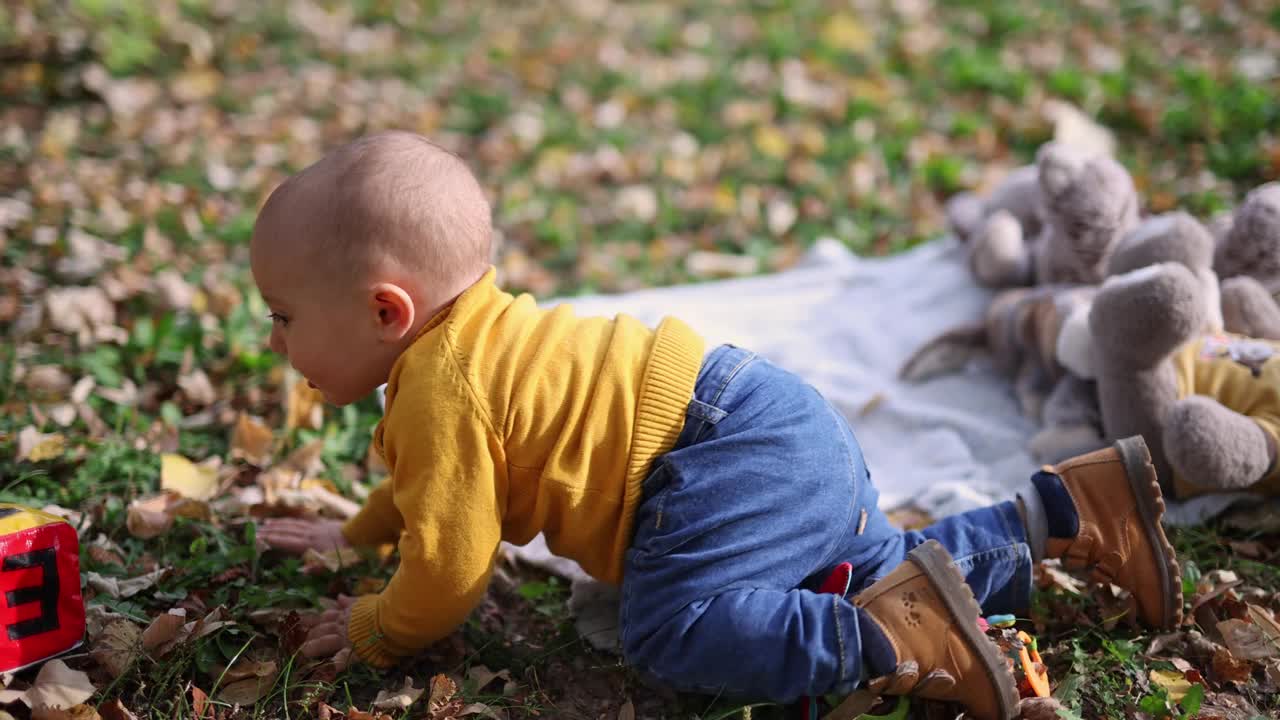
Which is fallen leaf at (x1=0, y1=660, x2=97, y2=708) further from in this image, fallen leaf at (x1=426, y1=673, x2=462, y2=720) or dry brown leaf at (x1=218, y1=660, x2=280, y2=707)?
fallen leaf at (x1=426, y1=673, x2=462, y2=720)

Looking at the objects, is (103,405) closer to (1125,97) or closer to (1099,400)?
(1099,400)

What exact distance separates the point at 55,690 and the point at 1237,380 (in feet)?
9.19

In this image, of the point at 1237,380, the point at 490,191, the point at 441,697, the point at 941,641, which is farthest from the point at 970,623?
the point at 490,191

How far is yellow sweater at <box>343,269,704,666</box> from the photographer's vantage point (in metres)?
2.01

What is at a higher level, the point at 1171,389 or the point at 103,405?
the point at 1171,389

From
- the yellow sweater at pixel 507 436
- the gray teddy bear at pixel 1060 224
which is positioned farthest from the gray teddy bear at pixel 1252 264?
the yellow sweater at pixel 507 436

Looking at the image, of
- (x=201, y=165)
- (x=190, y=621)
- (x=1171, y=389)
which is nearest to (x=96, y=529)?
(x=190, y=621)

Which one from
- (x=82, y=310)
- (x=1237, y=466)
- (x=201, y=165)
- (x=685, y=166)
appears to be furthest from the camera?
(x=685, y=166)

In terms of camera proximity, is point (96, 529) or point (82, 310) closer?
point (96, 529)

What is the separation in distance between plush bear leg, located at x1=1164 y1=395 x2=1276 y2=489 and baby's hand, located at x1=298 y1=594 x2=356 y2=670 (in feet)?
6.53

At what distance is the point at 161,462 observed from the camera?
2.86m

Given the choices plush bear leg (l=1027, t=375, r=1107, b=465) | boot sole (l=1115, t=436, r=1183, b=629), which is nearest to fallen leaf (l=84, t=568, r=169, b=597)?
boot sole (l=1115, t=436, r=1183, b=629)

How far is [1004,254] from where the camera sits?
11.4 ft

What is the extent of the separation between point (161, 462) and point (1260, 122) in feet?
15.3
